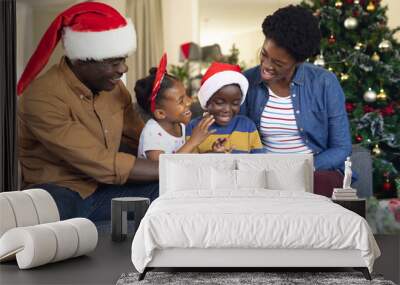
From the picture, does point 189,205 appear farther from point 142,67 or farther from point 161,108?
point 142,67

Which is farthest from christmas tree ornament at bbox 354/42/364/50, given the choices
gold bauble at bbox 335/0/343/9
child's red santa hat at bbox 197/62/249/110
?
child's red santa hat at bbox 197/62/249/110

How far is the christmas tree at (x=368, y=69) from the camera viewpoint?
24.1 feet

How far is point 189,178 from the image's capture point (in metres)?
5.66

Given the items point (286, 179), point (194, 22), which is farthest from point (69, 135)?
point (194, 22)

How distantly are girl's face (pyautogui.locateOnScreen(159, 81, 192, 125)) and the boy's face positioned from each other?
0.67 feet

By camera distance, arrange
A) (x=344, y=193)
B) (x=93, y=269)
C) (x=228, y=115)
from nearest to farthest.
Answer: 1. (x=93, y=269)
2. (x=344, y=193)
3. (x=228, y=115)

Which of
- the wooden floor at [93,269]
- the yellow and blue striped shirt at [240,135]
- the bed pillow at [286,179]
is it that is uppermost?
the yellow and blue striped shirt at [240,135]

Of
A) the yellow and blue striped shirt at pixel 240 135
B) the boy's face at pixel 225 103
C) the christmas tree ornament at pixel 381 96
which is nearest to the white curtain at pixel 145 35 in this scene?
the boy's face at pixel 225 103

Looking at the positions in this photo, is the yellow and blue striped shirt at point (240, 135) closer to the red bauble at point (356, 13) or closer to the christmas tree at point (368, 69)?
the christmas tree at point (368, 69)

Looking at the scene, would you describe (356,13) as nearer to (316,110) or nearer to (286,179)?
(316,110)

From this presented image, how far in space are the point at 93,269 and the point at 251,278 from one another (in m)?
Answer: 1.02

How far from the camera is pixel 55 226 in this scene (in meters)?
4.85

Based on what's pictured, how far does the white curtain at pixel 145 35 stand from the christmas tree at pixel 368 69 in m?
1.41

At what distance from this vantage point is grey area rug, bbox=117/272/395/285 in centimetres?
430
